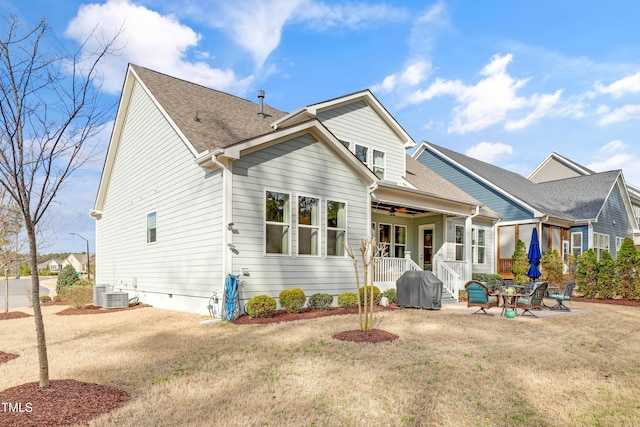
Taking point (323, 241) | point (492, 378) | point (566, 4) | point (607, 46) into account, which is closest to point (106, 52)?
point (492, 378)

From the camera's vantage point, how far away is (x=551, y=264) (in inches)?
764

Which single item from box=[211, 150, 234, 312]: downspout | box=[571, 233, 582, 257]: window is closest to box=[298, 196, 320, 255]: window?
box=[211, 150, 234, 312]: downspout

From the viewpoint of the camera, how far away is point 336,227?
12.1m

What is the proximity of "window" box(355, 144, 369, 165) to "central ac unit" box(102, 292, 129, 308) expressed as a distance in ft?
31.2

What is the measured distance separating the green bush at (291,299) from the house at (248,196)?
0.37 m

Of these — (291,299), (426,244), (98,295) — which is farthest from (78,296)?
(426,244)

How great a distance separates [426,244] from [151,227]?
11.5 meters

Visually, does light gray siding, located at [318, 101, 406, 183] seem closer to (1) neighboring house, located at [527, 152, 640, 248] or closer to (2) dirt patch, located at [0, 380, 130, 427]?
(2) dirt patch, located at [0, 380, 130, 427]

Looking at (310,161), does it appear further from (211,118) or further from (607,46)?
(607,46)

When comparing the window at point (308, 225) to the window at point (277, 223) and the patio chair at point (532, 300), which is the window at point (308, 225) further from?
the patio chair at point (532, 300)

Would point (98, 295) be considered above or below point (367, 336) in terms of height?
below

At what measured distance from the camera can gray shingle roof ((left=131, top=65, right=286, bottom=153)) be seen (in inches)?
449

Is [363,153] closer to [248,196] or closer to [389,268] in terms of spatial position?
[389,268]

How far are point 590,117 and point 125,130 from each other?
23.7m
